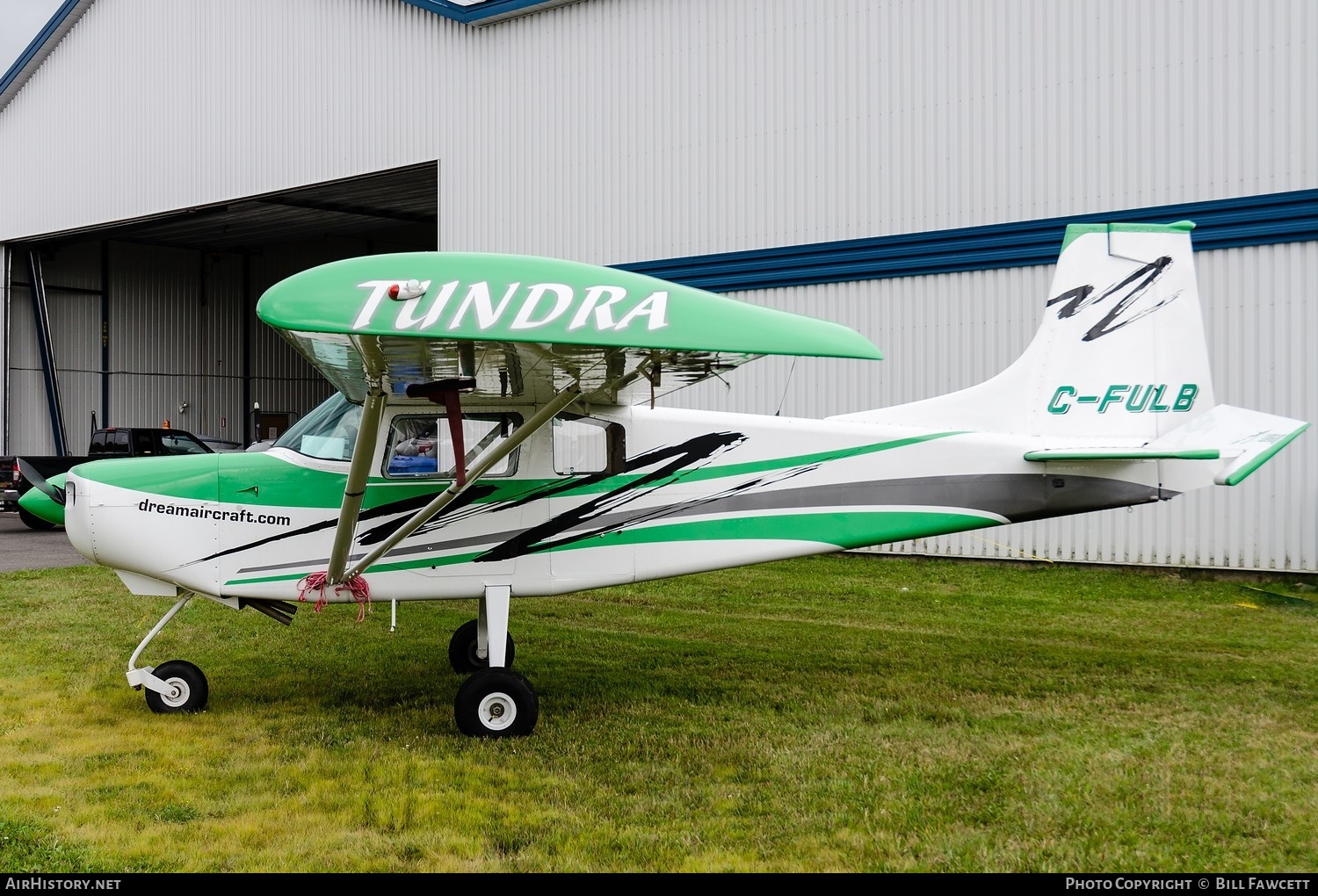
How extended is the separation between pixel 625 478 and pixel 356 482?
68.6 inches

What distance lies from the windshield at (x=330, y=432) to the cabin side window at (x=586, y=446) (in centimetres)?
127

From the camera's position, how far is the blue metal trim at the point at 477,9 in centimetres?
1673

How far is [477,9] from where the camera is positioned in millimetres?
17047

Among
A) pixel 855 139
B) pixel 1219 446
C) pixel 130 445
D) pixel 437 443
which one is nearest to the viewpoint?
pixel 1219 446

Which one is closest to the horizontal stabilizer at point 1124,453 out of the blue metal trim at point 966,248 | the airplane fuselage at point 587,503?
the airplane fuselage at point 587,503

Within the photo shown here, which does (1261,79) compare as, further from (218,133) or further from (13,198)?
(13,198)

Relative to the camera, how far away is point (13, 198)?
26281mm

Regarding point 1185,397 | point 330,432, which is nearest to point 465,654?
point 330,432

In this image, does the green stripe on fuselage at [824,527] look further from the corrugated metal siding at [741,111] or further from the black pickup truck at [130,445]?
the black pickup truck at [130,445]

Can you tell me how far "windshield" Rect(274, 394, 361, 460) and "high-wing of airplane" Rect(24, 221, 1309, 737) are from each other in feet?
0.06

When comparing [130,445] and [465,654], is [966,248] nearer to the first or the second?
[465,654]

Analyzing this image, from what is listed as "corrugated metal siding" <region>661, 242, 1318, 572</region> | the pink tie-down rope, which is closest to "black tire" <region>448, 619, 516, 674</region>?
the pink tie-down rope

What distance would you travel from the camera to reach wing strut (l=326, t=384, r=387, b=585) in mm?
5625

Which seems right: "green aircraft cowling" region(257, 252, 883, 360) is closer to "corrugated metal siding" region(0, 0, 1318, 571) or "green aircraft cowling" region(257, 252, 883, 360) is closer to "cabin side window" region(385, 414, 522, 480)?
"cabin side window" region(385, 414, 522, 480)
